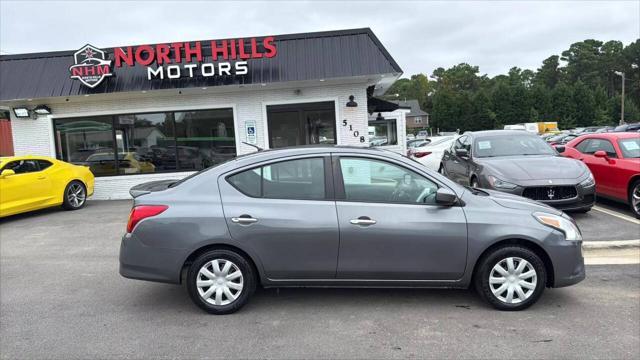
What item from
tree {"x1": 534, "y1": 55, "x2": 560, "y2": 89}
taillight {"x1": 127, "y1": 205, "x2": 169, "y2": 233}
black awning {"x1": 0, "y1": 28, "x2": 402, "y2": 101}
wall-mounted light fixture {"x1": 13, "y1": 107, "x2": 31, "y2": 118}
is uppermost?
tree {"x1": 534, "y1": 55, "x2": 560, "y2": 89}

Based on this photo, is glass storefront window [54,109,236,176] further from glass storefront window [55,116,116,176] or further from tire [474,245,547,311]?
tire [474,245,547,311]

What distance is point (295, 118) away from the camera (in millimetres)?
12078

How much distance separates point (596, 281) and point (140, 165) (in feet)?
35.7

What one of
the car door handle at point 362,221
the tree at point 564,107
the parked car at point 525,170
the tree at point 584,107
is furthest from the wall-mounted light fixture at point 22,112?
the tree at point 584,107

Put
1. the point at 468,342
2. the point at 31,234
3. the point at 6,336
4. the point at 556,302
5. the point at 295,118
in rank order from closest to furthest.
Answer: the point at 468,342 → the point at 6,336 → the point at 556,302 → the point at 31,234 → the point at 295,118

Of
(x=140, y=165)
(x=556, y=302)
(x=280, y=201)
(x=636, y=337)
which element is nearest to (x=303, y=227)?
(x=280, y=201)

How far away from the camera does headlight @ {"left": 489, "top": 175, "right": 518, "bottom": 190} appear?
7352mm

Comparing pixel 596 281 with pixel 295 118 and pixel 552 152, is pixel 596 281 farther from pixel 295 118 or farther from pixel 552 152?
pixel 295 118

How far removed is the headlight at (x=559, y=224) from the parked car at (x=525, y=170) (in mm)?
3046

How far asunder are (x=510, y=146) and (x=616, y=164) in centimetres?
182

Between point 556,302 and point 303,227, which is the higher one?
point 303,227

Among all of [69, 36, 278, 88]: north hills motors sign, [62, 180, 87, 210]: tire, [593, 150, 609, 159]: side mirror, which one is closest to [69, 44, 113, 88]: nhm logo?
[69, 36, 278, 88]: north hills motors sign

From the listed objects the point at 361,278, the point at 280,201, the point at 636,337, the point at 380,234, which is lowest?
the point at 636,337

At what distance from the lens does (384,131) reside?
14586mm
